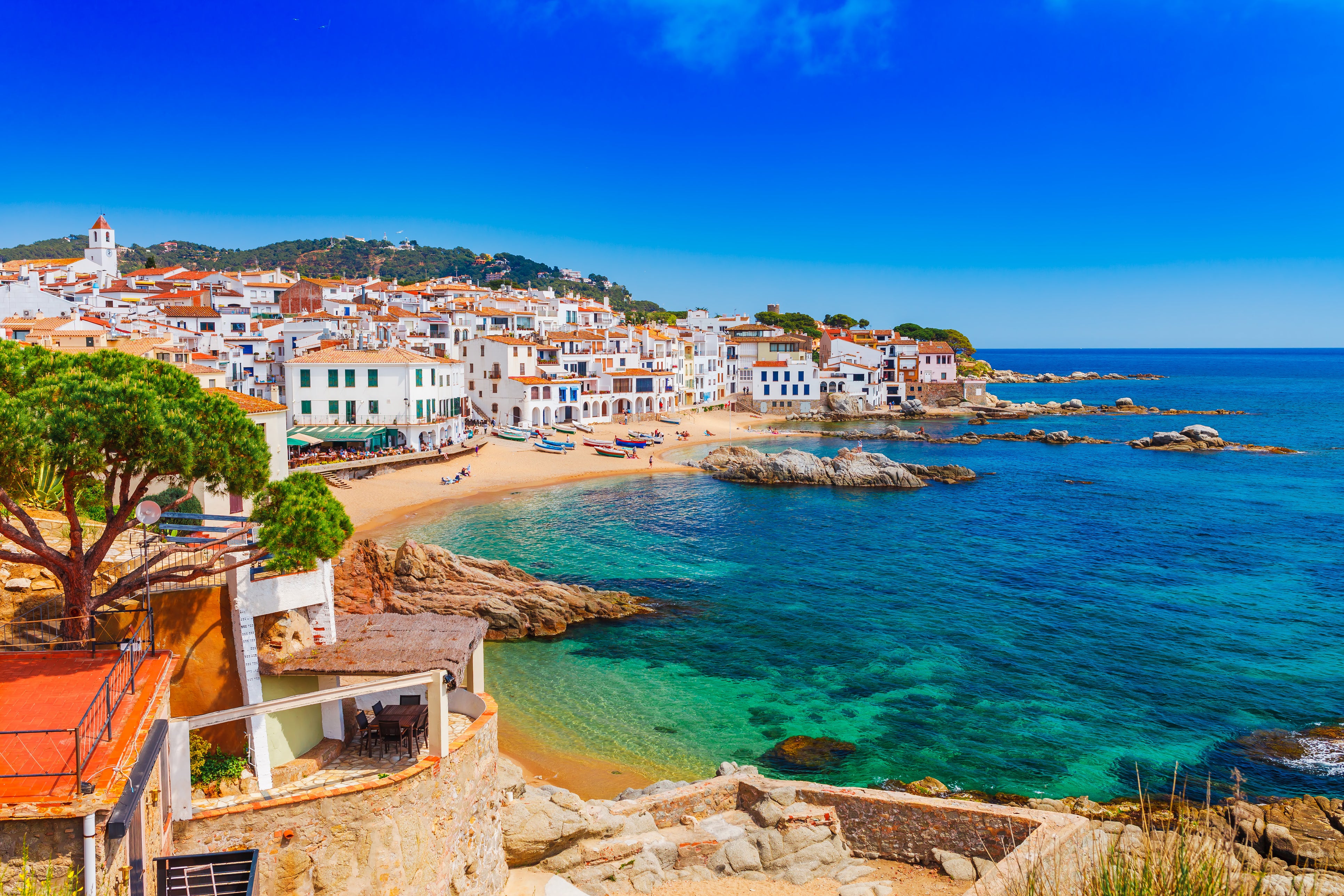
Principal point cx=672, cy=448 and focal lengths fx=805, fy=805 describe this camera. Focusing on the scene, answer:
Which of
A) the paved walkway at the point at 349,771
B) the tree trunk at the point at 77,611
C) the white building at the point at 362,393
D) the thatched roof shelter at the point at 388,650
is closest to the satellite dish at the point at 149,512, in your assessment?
the tree trunk at the point at 77,611

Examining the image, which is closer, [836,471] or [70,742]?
[70,742]

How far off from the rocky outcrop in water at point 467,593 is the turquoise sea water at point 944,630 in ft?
2.93

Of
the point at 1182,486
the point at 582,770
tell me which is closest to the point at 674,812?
the point at 582,770

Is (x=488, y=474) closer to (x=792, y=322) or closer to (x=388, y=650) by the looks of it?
(x=388, y=650)

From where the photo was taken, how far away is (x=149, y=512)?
10.7m

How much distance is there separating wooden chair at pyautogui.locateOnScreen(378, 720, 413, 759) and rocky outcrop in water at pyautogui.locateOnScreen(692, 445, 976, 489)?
47.5m

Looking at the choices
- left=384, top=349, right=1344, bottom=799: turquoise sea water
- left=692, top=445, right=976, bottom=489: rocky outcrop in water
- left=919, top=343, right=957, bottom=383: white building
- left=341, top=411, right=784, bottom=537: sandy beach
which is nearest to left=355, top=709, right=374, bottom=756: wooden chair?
left=384, top=349, right=1344, bottom=799: turquoise sea water

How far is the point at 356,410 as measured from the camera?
56.2 meters

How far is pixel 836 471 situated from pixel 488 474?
981 inches

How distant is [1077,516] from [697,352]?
6168 centimetres

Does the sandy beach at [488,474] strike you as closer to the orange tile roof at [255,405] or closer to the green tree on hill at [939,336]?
the orange tile roof at [255,405]

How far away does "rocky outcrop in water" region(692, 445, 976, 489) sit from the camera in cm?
5725

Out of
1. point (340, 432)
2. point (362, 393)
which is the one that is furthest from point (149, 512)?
point (362, 393)

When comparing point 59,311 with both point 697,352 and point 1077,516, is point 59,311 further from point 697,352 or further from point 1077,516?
point 1077,516
